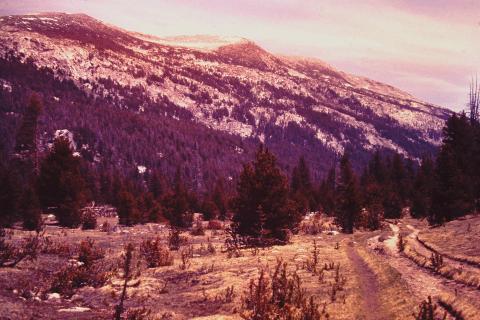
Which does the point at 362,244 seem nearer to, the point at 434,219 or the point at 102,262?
the point at 102,262

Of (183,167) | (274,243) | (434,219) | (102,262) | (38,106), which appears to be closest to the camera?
(102,262)

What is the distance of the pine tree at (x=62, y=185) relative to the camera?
37781mm

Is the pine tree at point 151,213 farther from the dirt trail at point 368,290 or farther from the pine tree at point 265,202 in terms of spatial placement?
the dirt trail at point 368,290

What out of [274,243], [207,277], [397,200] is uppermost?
[207,277]

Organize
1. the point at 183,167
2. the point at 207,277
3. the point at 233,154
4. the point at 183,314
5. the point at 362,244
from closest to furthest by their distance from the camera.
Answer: the point at 183,314, the point at 207,277, the point at 362,244, the point at 183,167, the point at 233,154

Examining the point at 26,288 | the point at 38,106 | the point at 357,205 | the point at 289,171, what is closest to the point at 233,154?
the point at 289,171

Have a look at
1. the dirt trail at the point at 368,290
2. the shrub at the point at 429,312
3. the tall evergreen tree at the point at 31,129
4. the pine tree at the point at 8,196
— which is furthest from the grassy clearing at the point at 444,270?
the tall evergreen tree at the point at 31,129

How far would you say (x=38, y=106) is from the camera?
61094mm

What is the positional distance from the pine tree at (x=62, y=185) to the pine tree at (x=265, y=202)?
18599 millimetres

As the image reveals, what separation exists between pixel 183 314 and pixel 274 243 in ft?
45.9

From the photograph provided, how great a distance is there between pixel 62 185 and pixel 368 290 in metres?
32.2

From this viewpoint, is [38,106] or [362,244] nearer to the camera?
[362,244]

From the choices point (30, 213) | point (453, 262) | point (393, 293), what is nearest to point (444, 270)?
point (453, 262)

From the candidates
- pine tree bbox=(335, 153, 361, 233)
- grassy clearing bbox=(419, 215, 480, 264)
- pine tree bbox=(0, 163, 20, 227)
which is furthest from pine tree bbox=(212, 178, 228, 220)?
grassy clearing bbox=(419, 215, 480, 264)
